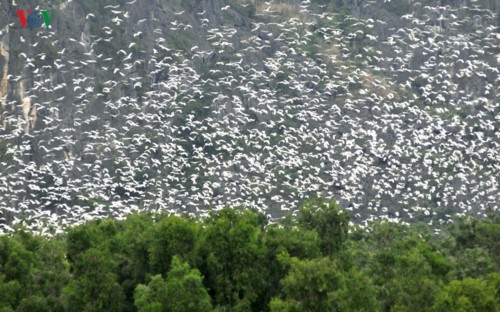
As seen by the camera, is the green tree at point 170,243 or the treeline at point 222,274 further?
the green tree at point 170,243

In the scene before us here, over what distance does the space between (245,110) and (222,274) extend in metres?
67.2

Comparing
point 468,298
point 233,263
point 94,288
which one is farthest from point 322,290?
point 94,288

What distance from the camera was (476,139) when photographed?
344 feet

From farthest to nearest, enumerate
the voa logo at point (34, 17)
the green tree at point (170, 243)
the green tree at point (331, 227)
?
the voa logo at point (34, 17)
the green tree at point (331, 227)
the green tree at point (170, 243)

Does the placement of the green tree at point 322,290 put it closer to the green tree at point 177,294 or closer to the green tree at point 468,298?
the green tree at point 468,298

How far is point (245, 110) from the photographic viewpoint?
105938 mm

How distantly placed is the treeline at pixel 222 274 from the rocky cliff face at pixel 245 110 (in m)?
40.9

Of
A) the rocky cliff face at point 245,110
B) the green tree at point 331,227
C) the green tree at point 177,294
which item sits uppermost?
the green tree at point 177,294

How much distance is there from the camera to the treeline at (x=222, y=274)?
120ft

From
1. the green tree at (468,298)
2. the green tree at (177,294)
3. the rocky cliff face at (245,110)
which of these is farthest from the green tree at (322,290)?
the rocky cliff face at (245,110)

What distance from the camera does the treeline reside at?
3647cm

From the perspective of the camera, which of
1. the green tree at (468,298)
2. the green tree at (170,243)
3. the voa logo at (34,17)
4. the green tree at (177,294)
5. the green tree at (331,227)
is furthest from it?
the voa logo at (34,17)

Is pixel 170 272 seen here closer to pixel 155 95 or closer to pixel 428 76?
pixel 155 95

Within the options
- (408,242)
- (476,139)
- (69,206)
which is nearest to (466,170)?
(476,139)
